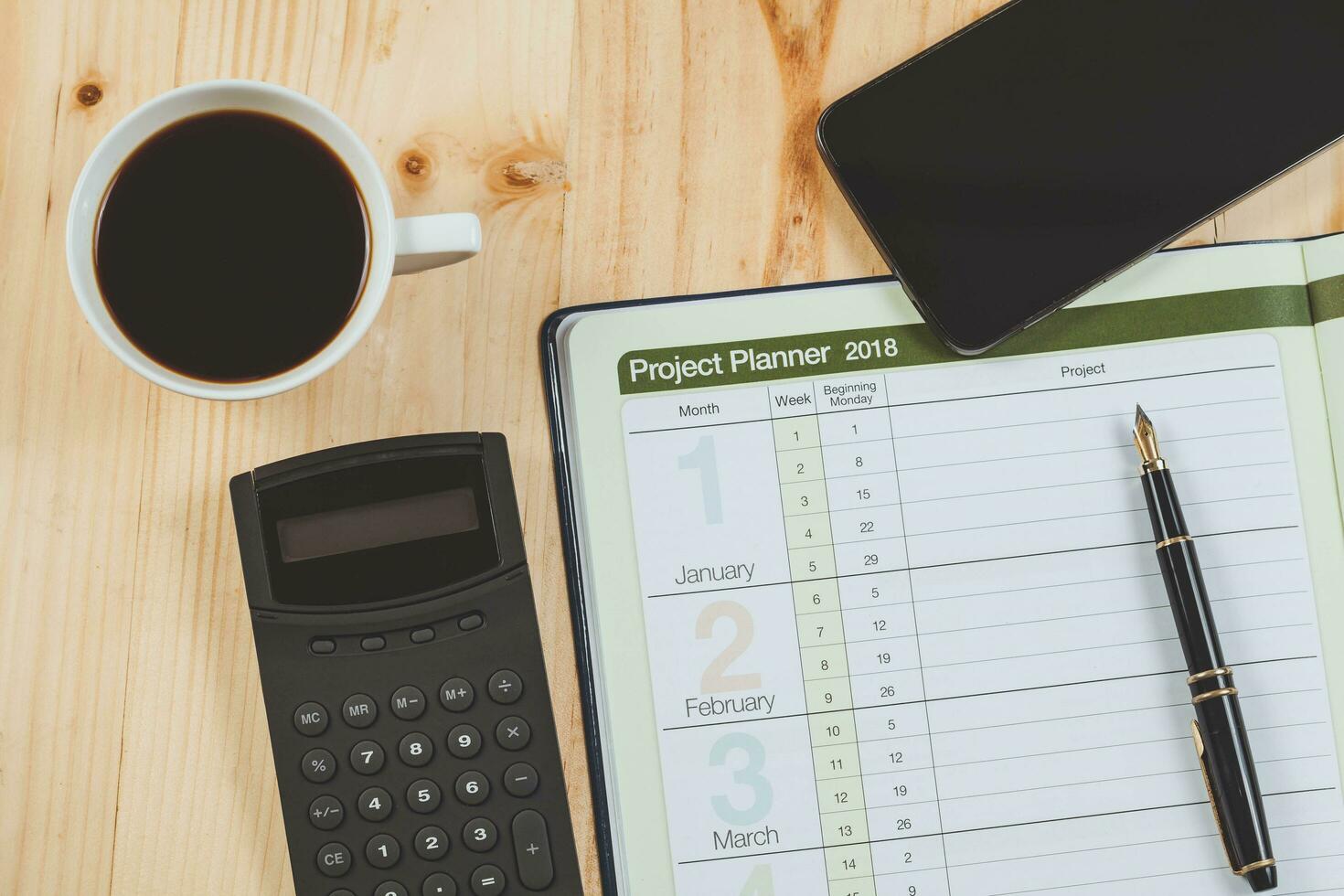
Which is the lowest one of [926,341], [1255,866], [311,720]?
[1255,866]

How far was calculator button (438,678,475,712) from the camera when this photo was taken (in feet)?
1.22

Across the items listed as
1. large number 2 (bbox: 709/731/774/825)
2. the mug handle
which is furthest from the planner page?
the mug handle

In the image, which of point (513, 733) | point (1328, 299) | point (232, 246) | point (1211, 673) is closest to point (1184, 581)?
point (1211, 673)

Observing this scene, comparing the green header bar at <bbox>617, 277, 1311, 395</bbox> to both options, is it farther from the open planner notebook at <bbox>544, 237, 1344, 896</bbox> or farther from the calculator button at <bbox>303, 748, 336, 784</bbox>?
the calculator button at <bbox>303, 748, 336, 784</bbox>

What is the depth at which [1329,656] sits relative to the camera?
41cm

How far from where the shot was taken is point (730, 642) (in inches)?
15.9

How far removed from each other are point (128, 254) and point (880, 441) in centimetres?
31

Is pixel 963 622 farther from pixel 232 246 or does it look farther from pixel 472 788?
pixel 232 246

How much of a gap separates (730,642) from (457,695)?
0.38ft

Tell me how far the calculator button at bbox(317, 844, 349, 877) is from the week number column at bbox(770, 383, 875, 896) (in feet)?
0.64

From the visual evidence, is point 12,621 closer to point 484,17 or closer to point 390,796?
point 390,796

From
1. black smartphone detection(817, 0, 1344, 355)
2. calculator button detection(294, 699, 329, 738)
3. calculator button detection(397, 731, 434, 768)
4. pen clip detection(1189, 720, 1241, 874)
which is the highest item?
black smartphone detection(817, 0, 1344, 355)

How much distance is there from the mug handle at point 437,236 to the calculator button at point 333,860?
0.23m

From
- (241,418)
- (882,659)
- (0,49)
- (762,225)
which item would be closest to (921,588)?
(882,659)
